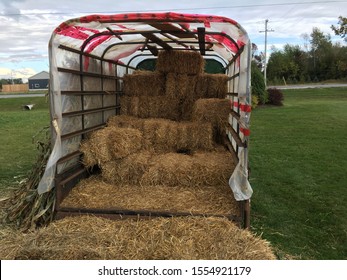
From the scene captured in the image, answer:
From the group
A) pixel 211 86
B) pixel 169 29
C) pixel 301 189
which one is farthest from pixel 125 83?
pixel 301 189

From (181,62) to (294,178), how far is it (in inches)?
125

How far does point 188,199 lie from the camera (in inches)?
190

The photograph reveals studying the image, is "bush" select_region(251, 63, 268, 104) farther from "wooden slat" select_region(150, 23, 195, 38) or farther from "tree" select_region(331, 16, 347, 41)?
"wooden slat" select_region(150, 23, 195, 38)

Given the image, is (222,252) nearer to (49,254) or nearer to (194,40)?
(49,254)

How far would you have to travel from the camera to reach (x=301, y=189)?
6285 millimetres

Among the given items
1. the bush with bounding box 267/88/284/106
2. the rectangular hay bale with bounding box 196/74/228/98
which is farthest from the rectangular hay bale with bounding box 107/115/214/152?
the bush with bounding box 267/88/284/106

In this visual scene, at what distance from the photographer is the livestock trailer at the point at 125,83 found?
170 inches

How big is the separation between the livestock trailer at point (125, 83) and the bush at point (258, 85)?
12.1 metres

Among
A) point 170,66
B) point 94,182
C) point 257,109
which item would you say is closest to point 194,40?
point 170,66

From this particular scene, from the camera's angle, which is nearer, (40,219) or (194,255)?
(194,255)

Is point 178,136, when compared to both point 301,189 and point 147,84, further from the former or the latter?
point 301,189

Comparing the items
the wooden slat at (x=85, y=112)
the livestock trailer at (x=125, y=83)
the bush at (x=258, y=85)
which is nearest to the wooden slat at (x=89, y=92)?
the livestock trailer at (x=125, y=83)

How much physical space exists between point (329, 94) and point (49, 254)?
30.7 m

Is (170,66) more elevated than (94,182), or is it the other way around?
(170,66)
